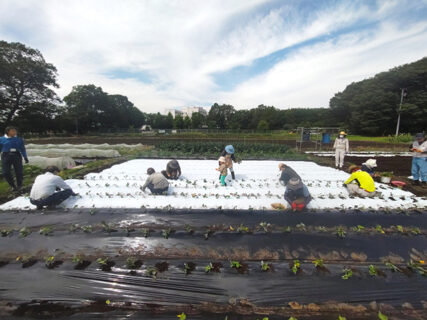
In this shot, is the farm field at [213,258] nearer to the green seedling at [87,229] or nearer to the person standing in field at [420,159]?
the green seedling at [87,229]

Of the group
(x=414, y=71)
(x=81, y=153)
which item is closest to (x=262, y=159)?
(x=81, y=153)

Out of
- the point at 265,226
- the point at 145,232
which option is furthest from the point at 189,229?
the point at 265,226

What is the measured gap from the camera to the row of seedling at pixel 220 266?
2488 mm

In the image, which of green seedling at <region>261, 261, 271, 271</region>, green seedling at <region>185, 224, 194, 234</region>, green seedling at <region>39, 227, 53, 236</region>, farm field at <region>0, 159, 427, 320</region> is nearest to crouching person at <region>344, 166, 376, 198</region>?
farm field at <region>0, 159, 427, 320</region>

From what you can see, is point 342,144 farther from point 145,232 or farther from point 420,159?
point 145,232

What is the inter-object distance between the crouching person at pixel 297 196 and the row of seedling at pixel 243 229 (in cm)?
61

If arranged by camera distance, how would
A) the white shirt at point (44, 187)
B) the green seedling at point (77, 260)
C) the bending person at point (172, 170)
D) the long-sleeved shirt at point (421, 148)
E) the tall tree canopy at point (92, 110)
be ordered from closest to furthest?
the green seedling at point (77, 260) → the white shirt at point (44, 187) → the long-sleeved shirt at point (421, 148) → the bending person at point (172, 170) → the tall tree canopy at point (92, 110)

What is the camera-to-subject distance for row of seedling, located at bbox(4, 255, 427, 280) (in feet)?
8.16

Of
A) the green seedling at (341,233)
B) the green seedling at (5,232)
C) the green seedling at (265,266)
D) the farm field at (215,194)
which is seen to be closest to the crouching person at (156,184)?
the farm field at (215,194)

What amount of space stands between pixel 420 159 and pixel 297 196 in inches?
211

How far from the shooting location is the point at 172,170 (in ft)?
20.3

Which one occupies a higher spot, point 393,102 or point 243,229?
point 393,102

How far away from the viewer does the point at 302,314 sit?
6.63 ft

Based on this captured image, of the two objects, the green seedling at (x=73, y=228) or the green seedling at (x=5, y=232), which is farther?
the green seedling at (x=73, y=228)
